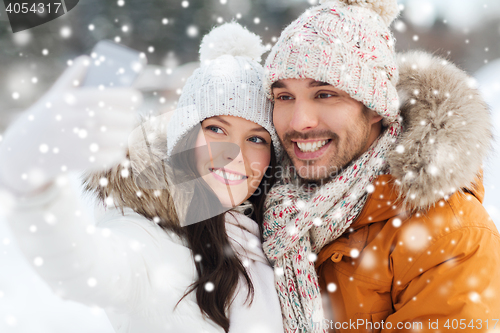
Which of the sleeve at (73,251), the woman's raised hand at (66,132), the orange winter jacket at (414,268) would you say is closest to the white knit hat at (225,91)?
the orange winter jacket at (414,268)

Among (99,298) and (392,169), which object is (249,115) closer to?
(392,169)

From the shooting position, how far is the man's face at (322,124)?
152cm

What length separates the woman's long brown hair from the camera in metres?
1.28

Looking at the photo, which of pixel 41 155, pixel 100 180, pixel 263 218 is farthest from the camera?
pixel 263 218

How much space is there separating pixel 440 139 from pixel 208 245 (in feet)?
3.69

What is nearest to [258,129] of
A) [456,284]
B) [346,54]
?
[346,54]

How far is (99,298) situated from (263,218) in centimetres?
103

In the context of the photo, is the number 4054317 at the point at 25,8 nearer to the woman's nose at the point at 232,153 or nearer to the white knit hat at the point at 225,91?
the white knit hat at the point at 225,91

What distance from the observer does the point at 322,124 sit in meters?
1.54

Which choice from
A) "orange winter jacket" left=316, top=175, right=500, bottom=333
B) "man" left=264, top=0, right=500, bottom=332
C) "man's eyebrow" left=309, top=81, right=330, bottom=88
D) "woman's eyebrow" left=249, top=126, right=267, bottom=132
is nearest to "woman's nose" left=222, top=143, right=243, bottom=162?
"woman's eyebrow" left=249, top=126, right=267, bottom=132

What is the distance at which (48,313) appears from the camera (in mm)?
2164

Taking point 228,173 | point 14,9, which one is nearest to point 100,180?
point 228,173

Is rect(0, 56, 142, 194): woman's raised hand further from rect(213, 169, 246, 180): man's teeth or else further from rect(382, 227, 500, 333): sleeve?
rect(382, 227, 500, 333): sleeve

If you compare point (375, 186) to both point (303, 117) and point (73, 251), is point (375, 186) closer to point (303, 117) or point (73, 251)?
point (303, 117)
